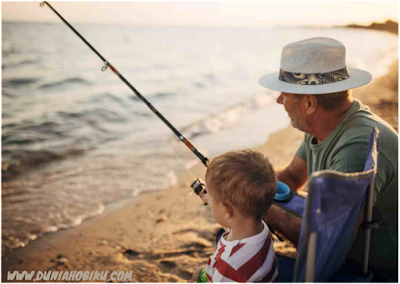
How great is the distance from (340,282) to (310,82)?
0.98m

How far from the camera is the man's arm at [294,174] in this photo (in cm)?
266

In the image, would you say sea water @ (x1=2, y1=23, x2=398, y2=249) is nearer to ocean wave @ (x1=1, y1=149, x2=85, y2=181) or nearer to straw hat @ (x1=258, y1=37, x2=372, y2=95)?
ocean wave @ (x1=1, y1=149, x2=85, y2=181)

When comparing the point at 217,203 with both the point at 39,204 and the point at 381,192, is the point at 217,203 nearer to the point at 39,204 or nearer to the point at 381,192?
the point at 381,192

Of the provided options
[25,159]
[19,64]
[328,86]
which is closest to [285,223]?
[328,86]

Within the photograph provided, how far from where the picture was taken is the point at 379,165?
167 cm

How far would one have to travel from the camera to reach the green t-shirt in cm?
169

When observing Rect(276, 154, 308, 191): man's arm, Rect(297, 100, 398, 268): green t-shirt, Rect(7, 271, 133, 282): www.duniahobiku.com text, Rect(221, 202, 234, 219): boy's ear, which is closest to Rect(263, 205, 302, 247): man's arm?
Rect(297, 100, 398, 268): green t-shirt

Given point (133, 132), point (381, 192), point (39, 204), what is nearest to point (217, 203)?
point (381, 192)

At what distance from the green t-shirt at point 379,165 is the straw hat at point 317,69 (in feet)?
0.58

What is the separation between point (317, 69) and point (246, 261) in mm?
1050

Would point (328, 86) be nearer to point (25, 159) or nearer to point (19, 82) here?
point (25, 159)

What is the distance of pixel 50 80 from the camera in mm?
12633

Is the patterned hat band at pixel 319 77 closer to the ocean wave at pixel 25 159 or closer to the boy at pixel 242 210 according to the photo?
the boy at pixel 242 210

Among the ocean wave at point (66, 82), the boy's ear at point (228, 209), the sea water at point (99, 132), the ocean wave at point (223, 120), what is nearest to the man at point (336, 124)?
the boy's ear at point (228, 209)
